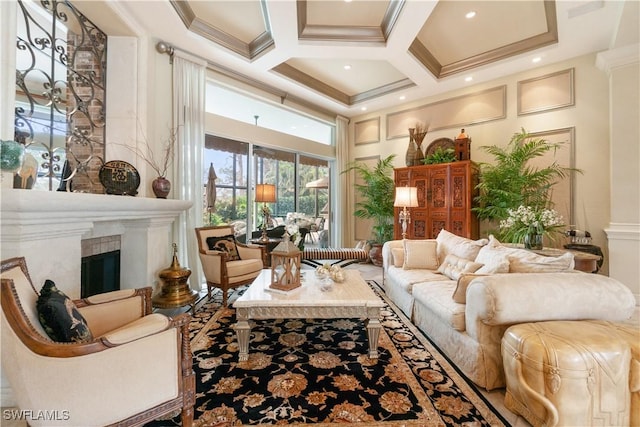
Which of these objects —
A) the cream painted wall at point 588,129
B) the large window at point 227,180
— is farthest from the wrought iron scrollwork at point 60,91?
the cream painted wall at point 588,129

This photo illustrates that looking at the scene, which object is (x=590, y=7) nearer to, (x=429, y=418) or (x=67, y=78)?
(x=429, y=418)

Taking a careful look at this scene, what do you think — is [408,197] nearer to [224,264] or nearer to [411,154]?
[411,154]

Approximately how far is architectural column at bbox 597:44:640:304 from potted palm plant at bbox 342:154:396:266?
317 cm

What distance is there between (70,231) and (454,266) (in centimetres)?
332

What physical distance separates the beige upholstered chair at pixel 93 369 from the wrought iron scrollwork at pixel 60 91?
4.98ft

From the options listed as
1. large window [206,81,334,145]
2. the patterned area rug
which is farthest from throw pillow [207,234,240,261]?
large window [206,81,334,145]

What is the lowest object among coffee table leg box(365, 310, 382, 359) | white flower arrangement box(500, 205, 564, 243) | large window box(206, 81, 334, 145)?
coffee table leg box(365, 310, 382, 359)

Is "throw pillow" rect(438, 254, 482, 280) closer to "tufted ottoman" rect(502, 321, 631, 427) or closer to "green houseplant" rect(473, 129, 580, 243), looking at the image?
"tufted ottoman" rect(502, 321, 631, 427)

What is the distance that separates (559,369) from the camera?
4.12ft

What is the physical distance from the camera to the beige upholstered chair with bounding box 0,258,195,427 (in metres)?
1.02

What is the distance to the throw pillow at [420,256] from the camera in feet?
10.5

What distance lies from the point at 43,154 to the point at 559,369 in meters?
3.80

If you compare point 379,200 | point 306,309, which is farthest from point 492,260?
point 379,200

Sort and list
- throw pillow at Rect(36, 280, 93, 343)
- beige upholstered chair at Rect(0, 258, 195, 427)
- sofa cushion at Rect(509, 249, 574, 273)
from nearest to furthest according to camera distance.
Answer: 1. beige upholstered chair at Rect(0, 258, 195, 427)
2. throw pillow at Rect(36, 280, 93, 343)
3. sofa cushion at Rect(509, 249, 574, 273)
